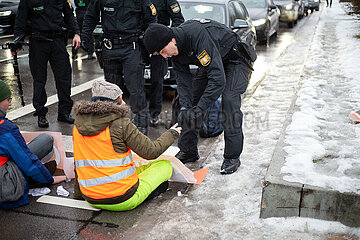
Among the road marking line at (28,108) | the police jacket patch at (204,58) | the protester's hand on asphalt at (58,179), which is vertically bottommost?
the road marking line at (28,108)

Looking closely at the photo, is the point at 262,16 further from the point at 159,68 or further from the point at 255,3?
the point at 159,68

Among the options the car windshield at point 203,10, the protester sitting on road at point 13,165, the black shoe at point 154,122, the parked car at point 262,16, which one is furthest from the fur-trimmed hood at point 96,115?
the parked car at point 262,16

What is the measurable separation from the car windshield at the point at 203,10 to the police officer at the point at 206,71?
3277mm

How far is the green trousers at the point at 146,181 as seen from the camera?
10.2 feet

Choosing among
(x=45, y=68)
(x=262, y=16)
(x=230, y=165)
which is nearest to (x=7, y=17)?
(x=262, y=16)

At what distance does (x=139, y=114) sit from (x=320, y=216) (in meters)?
2.80

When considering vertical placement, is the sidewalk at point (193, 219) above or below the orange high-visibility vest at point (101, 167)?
below

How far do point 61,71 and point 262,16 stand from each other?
7.97 meters

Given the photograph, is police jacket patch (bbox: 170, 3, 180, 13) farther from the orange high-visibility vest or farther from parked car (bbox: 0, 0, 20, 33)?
parked car (bbox: 0, 0, 20, 33)

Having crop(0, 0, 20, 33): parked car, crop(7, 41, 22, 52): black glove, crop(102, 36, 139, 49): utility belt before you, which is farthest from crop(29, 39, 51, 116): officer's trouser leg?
crop(0, 0, 20, 33): parked car

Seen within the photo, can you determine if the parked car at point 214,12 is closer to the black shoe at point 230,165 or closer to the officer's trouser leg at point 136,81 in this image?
the officer's trouser leg at point 136,81

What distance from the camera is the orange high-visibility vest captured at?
115 inches

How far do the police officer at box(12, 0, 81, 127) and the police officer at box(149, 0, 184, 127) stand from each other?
1.15 metres

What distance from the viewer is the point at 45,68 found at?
17.3ft
